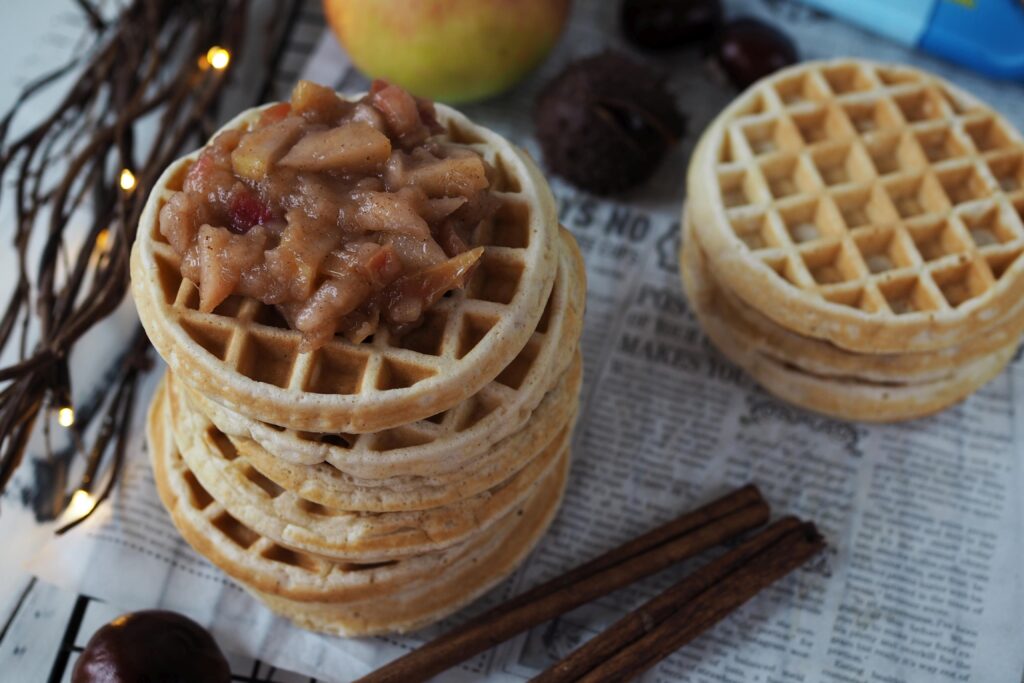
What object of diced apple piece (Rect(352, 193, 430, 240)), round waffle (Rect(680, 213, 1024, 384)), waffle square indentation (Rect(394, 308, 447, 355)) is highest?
diced apple piece (Rect(352, 193, 430, 240))

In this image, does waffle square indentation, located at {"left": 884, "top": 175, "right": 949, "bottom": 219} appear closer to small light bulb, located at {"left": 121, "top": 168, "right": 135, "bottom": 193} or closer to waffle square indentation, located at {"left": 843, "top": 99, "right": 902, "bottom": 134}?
waffle square indentation, located at {"left": 843, "top": 99, "right": 902, "bottom": 134}

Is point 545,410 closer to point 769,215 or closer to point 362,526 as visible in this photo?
point 362,526

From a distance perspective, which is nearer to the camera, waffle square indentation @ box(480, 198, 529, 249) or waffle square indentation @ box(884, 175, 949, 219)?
waffle square indentation @ box(480, 198, 529, 249)

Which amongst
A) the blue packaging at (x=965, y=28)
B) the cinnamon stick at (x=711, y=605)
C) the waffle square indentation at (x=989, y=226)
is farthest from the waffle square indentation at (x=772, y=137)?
the cinnamon stick at (x=711, y=605)

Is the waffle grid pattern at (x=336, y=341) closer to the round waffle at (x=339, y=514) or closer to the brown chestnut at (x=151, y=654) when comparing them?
the round waffle at (x=339, y=514)

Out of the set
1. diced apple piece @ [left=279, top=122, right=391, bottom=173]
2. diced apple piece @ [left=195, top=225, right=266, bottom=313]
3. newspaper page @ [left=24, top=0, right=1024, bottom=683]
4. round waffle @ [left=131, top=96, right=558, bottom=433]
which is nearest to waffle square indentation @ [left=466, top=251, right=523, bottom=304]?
round waffle @ [left=131, top=96, right=558, bottom=433]

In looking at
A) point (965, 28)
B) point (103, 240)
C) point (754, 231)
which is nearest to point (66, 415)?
point (103, 240)

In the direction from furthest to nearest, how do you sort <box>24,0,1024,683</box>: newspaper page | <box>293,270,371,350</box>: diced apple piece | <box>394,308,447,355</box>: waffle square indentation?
<box>24,0,1024,683</box>: newspaper page → <box>394,308,447,355</box>: waffle square indentation → <box>293,270,371,350</box>: diced apple piece
